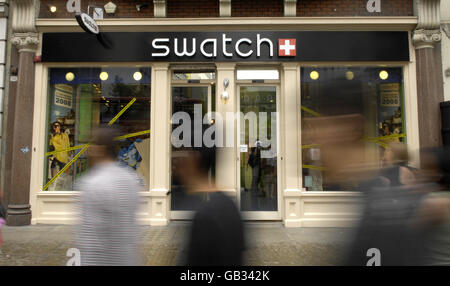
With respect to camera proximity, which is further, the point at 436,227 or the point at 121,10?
the point at 121,10

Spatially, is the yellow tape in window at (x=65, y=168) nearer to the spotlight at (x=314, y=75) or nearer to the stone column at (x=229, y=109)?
the stone column at (x=229, y=109)

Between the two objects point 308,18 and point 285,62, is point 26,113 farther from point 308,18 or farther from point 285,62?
point 308,18

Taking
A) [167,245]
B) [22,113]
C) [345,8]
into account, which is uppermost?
[345,8]

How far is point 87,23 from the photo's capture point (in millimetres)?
6238

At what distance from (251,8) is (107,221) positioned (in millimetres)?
6346

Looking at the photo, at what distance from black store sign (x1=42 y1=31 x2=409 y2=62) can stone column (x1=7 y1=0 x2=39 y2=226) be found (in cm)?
40

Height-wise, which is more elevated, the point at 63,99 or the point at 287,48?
the point at 287,48

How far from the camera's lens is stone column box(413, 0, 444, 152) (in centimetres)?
666

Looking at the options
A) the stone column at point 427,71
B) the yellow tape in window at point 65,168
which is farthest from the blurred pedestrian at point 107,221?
the stone column at point 427,71

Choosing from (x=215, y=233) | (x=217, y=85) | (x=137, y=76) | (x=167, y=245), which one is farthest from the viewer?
(x=137, y=76)

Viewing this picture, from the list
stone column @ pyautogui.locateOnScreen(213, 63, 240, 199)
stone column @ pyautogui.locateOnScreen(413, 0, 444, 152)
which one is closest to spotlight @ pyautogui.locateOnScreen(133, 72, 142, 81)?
stone column @ pyautogui.locateOnScreen(213, 63, 240, 199)

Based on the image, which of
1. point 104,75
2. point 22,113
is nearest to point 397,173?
point 104,75

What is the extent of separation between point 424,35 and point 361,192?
6.68m

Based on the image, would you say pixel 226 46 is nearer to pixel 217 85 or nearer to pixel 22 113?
pixel 217 85
